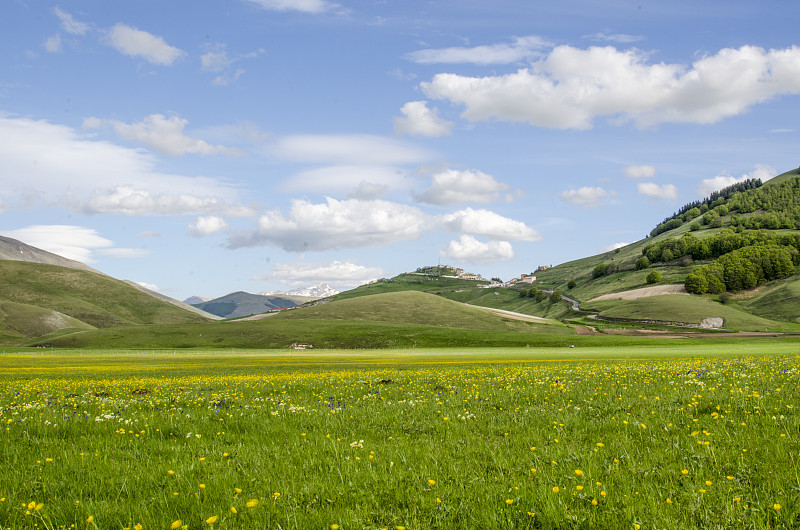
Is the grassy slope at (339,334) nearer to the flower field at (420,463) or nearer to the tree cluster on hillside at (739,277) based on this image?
the tree cluster on hillside at (739,277)

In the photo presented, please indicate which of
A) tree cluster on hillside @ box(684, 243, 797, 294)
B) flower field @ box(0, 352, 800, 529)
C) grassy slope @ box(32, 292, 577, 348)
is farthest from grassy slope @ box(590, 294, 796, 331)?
flower field @ box(0, 352, 800, 529)

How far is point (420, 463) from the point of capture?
841 cm

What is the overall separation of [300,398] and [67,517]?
9.79 meters

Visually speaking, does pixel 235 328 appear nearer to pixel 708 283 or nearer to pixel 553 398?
pixel 553 398

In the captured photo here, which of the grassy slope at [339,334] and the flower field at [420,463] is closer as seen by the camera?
the flower field at [420,463]

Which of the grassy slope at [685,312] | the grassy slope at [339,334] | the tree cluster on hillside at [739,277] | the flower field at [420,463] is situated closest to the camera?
the flower field at [420,463]

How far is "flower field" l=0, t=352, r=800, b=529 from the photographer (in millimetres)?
6402

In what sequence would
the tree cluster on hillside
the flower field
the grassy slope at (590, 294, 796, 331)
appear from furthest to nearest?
the tree cluster on hillside → the grassy slope at (590, 294, 796, 331) → the flower field

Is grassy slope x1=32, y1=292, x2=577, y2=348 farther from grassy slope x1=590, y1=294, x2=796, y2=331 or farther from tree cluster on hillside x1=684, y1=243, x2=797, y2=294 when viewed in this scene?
tree cluster on hillside x1=684, y1=243, x2=797, y2=294

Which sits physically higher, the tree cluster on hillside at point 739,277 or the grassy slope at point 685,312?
the tree cluster on hillside at point 739,277

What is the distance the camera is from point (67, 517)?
681cm

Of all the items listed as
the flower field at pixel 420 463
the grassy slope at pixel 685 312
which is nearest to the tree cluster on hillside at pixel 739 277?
the grassy slope at pixel 685 312

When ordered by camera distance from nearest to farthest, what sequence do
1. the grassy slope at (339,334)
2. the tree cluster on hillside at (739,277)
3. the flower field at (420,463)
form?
the flower field at (420,463) < the grassy slope at (339,334) < the tree cluster on hillside at (739,277)

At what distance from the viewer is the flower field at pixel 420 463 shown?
6.40 meters
